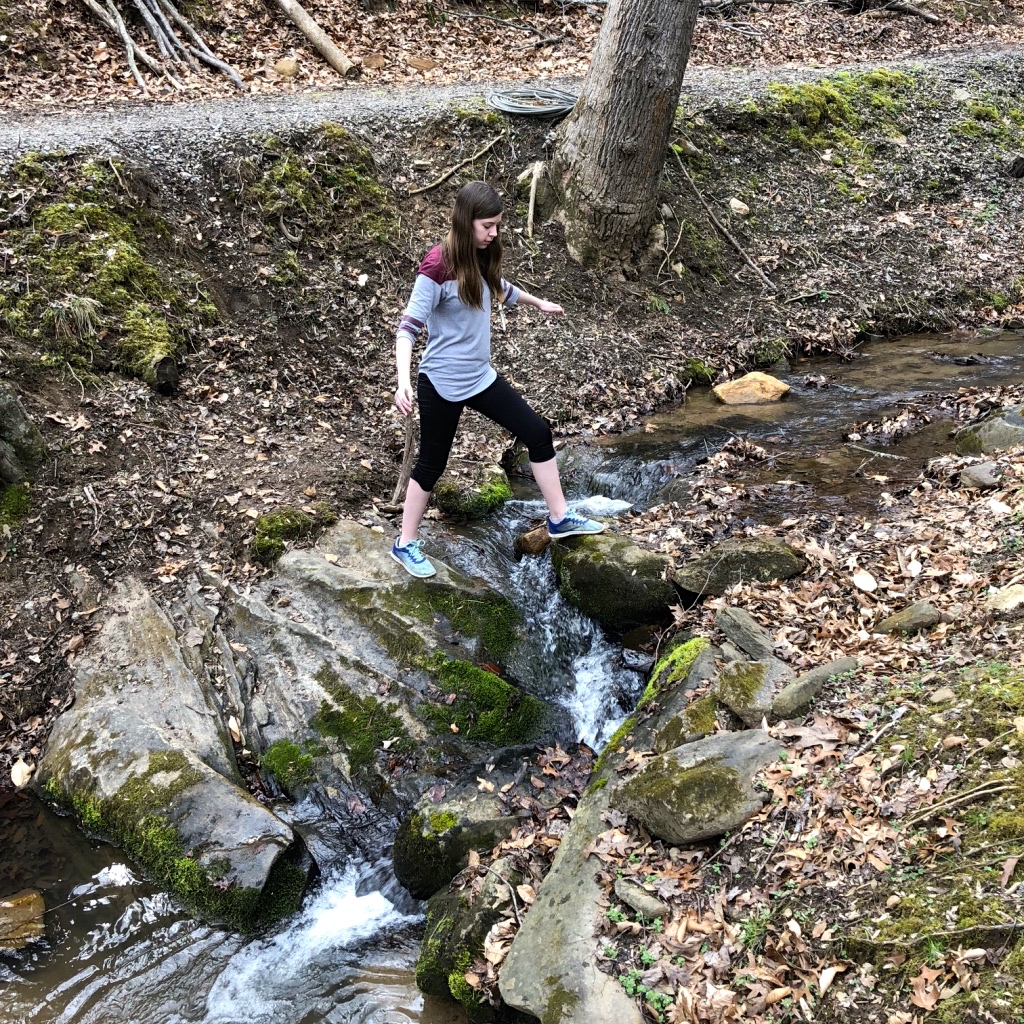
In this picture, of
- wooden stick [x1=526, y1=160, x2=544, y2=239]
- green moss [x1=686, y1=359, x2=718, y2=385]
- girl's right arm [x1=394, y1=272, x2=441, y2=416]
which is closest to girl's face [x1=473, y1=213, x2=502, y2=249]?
girl's right arm [x1=394, y1=272, x2=441, y2=416]

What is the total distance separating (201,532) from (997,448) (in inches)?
252

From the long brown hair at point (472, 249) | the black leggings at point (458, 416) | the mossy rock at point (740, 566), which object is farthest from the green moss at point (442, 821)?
the long brown hair at point (472, 249)

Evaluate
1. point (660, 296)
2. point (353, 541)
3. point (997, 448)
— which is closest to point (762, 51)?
point (660, 296)

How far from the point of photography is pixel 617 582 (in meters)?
5.52

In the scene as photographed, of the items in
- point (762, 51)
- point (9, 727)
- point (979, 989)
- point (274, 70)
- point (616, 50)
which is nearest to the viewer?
point (979, 989)

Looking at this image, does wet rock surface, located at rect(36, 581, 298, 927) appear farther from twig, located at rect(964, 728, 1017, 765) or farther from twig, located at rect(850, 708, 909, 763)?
twig, located at rect(964, 728, 1017, 765)

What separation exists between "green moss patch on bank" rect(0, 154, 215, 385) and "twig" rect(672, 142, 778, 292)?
21.4 feet

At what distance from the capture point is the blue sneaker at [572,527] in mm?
5672

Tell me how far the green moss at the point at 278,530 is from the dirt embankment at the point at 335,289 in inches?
3.7

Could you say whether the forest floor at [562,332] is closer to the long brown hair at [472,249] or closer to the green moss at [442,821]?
the green moss at [442,821]

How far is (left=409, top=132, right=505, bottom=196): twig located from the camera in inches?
364

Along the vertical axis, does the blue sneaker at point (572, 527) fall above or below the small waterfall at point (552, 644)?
above

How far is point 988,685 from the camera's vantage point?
10.7 feet

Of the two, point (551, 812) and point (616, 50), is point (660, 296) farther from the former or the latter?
point (551, 812)
